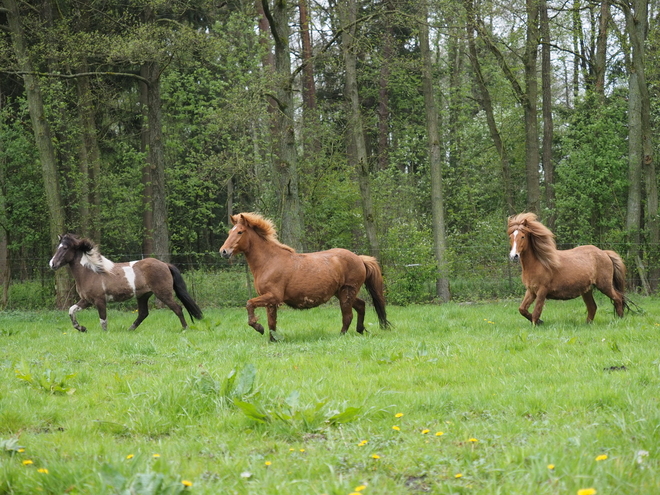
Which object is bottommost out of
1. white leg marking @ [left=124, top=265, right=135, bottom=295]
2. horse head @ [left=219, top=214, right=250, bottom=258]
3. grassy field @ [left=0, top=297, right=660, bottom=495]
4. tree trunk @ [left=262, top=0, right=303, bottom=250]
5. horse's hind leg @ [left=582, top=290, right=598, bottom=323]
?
horse's hind leg @ [left=582, top=290, right=598, bottom=323]

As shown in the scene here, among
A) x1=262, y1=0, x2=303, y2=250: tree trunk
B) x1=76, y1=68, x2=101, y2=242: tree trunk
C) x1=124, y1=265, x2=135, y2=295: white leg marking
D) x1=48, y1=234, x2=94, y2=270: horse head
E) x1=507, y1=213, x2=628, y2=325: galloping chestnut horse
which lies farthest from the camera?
x1=76, y1=68, x2=101, y2=242: tree trunk

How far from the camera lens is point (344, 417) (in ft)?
15.9

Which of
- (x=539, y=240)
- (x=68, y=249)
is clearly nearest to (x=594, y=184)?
(x=539, y=240)

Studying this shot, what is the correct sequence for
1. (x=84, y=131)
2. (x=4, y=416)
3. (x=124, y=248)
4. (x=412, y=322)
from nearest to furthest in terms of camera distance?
(x=4, y=416)
(x=412, y=322)
(x=84, y=131)
(x=124, y=248)

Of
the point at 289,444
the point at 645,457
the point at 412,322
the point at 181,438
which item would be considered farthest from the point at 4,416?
the point at 412,322

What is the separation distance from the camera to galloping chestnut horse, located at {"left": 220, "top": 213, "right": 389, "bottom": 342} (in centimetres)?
1052

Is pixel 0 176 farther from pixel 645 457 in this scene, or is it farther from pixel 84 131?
pixel 645 457

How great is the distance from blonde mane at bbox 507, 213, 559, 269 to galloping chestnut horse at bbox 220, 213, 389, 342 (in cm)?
280

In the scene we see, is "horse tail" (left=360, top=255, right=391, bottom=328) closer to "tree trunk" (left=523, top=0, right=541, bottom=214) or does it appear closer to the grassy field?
the grassy field

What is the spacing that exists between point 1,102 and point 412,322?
1740cm

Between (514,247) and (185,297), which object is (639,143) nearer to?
(514,247)

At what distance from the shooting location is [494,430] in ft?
14.8

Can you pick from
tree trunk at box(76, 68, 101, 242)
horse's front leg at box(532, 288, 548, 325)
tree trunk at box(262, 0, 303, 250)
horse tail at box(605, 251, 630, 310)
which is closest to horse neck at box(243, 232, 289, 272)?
horse's front leg at box(532, 288, 548, 325)

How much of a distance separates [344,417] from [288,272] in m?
5.90
